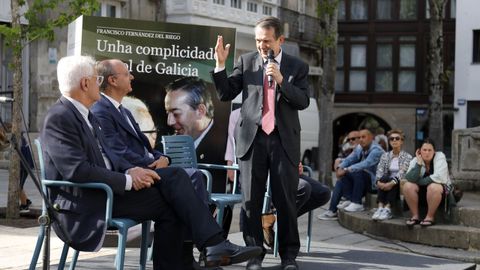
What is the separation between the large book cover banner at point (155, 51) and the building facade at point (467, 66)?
27.9 m

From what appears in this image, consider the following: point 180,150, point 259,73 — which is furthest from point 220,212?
point 259,73

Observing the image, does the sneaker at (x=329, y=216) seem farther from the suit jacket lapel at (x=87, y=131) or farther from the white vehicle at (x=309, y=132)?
the white vehicle at (x=309, y=132)

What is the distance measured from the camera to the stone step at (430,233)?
27.3 ft

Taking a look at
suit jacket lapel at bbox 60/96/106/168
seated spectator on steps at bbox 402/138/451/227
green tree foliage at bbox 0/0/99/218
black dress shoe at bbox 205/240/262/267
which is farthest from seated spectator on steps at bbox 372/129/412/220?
suit jacket lapel at bbox 60/96/106/168

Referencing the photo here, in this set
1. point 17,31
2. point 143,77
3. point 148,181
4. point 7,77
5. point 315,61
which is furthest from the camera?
point 315,61

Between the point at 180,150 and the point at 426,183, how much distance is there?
2.93 meters

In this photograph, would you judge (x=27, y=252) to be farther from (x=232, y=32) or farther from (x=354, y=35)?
(x=354, y=35)

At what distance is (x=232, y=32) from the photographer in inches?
339

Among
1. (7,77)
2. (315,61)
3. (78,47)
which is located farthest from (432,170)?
(315,61)

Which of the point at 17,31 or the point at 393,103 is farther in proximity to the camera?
the point at 393,103

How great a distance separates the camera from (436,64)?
25.1 meters

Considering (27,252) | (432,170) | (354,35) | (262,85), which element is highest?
(354,35)

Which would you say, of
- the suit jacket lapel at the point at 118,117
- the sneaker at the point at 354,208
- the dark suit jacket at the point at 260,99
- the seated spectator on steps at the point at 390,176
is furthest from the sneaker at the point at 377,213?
the suit jacket lapel at the point at 118,117

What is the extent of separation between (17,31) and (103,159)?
5.50 metres
